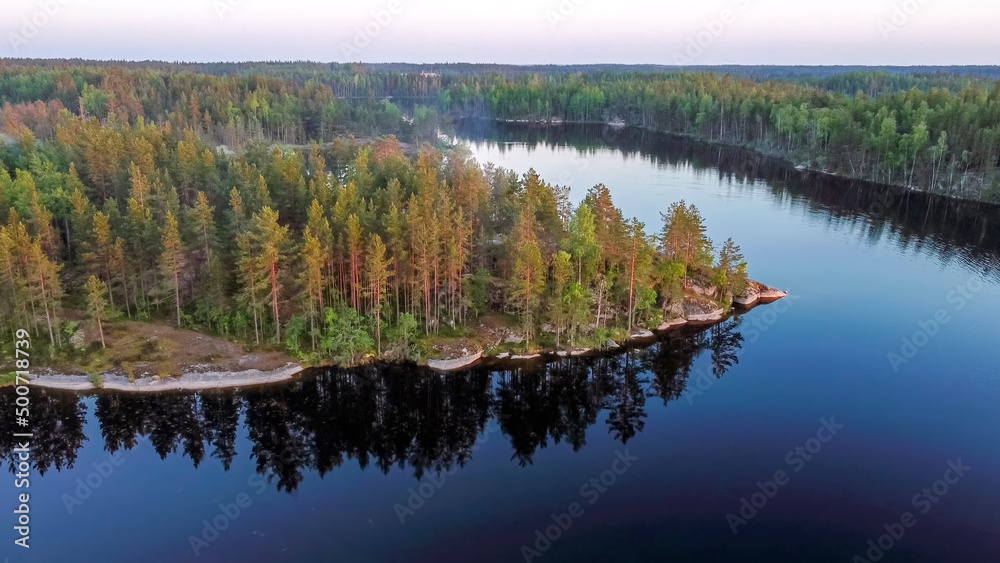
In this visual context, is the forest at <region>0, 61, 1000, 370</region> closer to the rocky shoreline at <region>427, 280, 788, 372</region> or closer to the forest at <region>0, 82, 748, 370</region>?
the forest at <region>0, 82, 748, 370</region>

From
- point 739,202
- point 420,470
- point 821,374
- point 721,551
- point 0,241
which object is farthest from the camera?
point 739,202

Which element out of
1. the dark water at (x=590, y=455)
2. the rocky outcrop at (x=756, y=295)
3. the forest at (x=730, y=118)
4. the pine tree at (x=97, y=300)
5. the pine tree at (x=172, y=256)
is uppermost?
the forest at (x=730, y=118)

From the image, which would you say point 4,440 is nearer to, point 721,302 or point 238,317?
point 238,317

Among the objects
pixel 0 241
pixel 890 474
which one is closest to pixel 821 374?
pixel 890 474

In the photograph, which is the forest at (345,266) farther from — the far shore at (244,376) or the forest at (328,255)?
the far shore at (244,376)

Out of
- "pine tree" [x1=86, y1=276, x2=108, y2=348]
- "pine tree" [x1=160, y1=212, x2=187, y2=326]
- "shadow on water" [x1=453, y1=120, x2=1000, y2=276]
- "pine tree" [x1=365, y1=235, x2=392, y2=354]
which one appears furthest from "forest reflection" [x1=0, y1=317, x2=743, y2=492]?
"shadow on water" [x1=453, y1=120, x2=1000, y2=276]

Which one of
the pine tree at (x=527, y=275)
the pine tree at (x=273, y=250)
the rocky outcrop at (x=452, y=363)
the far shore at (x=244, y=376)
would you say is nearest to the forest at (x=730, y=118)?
the pine tree at (x=273, y=250)
